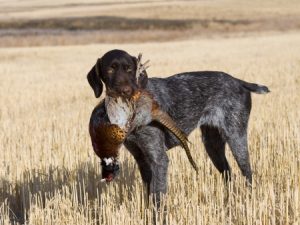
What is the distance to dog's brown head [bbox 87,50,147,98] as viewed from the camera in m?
4.81

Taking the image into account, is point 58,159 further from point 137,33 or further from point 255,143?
point 137,33

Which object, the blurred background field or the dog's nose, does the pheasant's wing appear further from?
the blurred background field

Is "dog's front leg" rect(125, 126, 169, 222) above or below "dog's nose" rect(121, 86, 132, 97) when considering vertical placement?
below

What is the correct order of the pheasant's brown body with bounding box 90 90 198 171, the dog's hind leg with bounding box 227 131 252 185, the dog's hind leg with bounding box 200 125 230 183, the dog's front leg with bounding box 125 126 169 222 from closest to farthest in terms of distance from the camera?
the pheasant's brown body with bounding box 90 90 198 171 → the dog's front leg with bounding box 125 126 169 222 → the dog's hind leg with bounding box 227 131 252 185 → the dog's hind leg with bounding box 200 125 230 183

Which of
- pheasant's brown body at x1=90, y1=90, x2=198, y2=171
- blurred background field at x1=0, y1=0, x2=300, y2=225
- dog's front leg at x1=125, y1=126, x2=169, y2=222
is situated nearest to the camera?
pheasant's brown body at x1=90, y1=90, x2=198, y2=171

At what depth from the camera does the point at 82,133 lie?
8.87 metres

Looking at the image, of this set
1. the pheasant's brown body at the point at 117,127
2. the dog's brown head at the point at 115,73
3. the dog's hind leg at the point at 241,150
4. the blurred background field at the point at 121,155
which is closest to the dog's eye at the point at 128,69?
the dog's brown head at the point at 115,73

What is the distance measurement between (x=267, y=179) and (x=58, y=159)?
8.73ft

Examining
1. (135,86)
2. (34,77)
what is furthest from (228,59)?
(135,86)

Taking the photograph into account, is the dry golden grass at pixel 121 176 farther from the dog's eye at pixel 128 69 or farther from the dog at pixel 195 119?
the dog's eye at pixel 128 69

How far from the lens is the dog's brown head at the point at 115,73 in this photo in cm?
481

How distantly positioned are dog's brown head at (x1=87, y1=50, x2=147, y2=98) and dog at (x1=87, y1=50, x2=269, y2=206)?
1.0 inches

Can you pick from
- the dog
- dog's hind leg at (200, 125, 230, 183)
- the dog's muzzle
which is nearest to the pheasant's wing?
the dog's muzzle

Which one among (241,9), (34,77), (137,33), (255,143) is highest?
(241,9)
